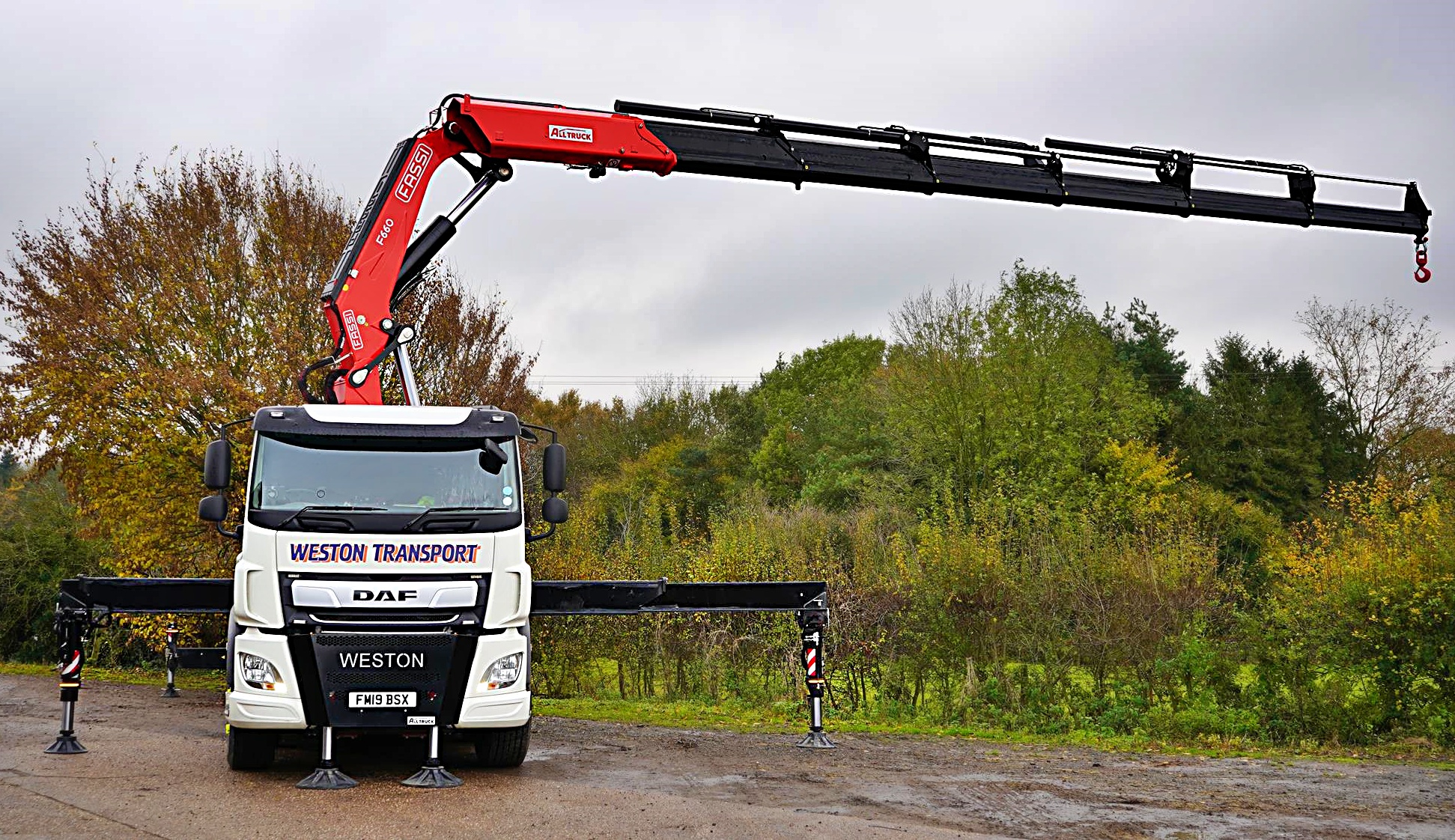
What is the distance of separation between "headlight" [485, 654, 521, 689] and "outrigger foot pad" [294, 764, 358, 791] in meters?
1.23

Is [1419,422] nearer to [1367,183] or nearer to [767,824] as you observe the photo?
[1367,183]

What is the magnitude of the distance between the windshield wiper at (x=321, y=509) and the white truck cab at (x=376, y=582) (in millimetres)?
12

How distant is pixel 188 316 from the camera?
58.7 ft

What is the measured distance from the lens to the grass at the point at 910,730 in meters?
11.7

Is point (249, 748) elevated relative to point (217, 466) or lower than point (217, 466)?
lower

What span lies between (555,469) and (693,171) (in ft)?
13.1

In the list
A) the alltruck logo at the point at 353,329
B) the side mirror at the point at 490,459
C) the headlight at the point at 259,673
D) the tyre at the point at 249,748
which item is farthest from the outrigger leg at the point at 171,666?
the side mirror at the point at 490,459

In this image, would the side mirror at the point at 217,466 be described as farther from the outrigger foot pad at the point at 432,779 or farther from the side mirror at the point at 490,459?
the outrigger foot pad at the point at 432,779

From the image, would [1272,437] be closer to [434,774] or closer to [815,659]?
[815,659]

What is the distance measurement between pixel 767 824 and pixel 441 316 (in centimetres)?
1404

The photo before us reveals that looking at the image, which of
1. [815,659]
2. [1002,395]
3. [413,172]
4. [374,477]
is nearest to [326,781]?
[374,477]

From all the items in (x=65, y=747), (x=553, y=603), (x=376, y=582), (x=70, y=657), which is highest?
(x=376, y=582)

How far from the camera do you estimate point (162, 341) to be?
690 inches

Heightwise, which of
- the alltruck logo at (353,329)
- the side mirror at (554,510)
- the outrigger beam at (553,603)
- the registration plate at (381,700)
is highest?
the alltruck logo at (353,329)
